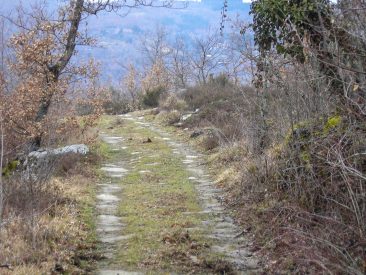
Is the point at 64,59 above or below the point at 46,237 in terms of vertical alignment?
above

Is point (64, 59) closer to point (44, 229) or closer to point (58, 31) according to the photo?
point (58, 31)

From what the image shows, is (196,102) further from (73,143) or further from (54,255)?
(54,255)

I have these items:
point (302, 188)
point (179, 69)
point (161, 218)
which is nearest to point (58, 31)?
point (161, 218)

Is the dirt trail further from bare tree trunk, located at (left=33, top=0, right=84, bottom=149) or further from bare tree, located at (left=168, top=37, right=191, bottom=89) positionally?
bare tree, located at (left=168, top=37, right=191, bottom=89)

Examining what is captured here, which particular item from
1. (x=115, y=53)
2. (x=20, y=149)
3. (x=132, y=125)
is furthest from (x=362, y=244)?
(x=115, y=53)

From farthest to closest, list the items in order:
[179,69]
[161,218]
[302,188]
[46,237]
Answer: [179,69] < [161,218] < [302,188] < [46,237]

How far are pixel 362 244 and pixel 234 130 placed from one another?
32.7 ft

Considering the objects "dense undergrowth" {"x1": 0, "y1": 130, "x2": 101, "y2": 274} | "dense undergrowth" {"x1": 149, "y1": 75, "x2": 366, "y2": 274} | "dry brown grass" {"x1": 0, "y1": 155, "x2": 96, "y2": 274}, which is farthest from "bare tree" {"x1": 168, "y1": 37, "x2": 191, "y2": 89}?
"dry brown grass" {"x1": 0, "y1": 155, "x2": 96, "y2": 274}

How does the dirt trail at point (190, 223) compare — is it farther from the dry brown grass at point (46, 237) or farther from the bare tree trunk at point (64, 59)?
the bare tree trunk at point (64, 59)

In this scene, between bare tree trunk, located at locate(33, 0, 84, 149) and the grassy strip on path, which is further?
bare tree trunk, located at locate(33, 0, 84, 149)

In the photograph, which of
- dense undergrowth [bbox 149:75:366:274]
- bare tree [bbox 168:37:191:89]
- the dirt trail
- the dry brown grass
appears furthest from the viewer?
bare tree [bbox 168:37:191:89]

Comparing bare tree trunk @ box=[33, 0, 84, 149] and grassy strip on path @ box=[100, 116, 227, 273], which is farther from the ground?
bare tree trunk @ box=[33, 0, 84, 149]

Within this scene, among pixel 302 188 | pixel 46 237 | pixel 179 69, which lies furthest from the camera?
pixel 179 69

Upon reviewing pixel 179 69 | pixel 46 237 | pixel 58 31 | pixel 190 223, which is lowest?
pixel 190 223
